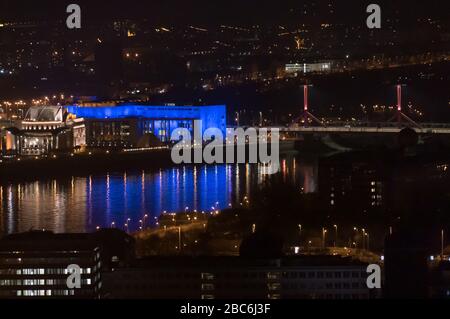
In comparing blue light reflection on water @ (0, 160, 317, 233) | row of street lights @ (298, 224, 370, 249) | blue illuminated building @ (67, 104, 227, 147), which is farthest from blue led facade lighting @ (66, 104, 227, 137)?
row of street lights @ (298, 224, 370, 249)

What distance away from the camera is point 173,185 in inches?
548

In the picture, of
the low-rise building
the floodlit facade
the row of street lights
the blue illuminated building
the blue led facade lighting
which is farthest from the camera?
the blue led facade lighting

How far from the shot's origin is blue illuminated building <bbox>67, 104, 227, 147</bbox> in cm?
1966

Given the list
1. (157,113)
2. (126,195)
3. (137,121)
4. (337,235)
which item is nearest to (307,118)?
(157,113)

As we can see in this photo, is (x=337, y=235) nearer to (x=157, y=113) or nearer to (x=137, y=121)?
(x=137, y=121)

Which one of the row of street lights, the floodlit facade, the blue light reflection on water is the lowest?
the row of street lights

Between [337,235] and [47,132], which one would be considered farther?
[47,132]

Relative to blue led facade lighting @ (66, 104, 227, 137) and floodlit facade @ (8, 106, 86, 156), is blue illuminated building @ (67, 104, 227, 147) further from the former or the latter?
floodlit facade @ (8, 106, 86, 156)

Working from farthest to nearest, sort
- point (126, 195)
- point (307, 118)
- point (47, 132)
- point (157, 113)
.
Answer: point (157, 113), point (307, 118), point (47, 132), point (126, 195)

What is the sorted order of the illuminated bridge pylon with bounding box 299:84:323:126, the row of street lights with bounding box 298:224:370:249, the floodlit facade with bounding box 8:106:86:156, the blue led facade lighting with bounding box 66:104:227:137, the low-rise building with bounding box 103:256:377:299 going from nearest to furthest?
the low-rise building with bounding box 103:256:377:299
the row of street lights with bounding box 298:224:370:249
the floodlit facade with bounding box 8:106:86:156
the illuminated bridge pylon with bounding box 299:84:323:126
the blue led facade lighting with bounding box 66:104:227:137

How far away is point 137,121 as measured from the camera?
65.5 feet

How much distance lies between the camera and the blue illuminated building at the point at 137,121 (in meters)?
19.7
